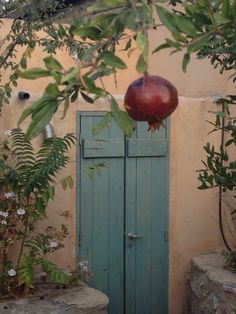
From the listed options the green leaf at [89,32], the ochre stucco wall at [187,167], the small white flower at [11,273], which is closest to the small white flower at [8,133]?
the small white flower at [11,273]

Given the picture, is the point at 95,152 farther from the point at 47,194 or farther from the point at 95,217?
the point at 47,194

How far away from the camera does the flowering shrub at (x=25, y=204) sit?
4.50 meters

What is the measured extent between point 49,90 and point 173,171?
179 inches

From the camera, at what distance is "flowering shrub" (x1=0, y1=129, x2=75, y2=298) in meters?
4.50

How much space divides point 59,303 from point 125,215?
1.51 metres

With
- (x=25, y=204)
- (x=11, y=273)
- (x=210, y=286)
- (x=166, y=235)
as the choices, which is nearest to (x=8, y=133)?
(x=25, y=204)

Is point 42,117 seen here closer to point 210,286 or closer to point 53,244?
point 53,244

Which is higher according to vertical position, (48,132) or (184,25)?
(184,25)

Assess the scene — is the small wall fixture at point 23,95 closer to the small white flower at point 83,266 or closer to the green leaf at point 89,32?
the small white flower at point 83,266

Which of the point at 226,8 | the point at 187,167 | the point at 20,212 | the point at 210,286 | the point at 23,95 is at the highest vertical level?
the point at 23,95

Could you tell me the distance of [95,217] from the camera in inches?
222

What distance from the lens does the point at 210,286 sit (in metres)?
5.40

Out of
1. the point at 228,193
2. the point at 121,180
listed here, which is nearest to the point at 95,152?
the point at 121,180

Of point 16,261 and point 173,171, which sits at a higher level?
point 173,171
